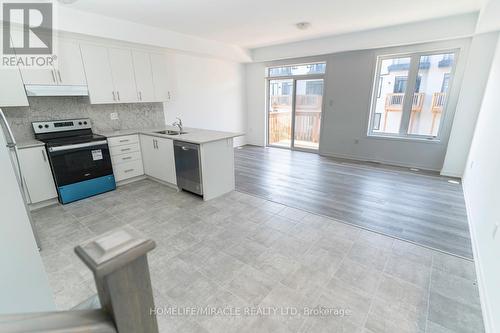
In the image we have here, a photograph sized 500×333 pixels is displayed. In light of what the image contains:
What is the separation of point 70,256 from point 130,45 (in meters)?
3.48

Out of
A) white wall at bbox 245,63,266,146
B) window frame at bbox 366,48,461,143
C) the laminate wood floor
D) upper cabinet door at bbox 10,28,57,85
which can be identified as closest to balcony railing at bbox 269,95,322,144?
white wall at bbox 245,63,266,146

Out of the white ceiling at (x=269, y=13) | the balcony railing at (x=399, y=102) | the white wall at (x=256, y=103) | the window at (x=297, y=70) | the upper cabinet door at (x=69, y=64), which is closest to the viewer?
the white ceiling at (x=269, y=13)

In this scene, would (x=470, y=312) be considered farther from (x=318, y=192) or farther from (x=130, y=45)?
(x=130, y=45)

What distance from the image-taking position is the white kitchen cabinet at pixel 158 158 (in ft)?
12.4

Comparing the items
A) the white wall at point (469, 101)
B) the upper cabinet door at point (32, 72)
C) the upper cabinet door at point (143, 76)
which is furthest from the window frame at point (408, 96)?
the upper cabinet door at point (32, 72)

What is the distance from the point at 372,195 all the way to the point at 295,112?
3506mm

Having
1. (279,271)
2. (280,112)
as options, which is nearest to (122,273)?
(279,271)

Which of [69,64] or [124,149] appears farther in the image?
[124,149]

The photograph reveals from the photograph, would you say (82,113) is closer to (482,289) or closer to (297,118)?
(297,118)

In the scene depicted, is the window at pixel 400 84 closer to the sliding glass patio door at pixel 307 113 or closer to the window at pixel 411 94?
the window at pixel 411 94

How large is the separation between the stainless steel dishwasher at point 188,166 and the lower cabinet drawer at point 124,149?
99 centimetres

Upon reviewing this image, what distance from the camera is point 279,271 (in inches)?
81.8

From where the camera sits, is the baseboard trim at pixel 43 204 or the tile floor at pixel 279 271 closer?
the tile floor at pixel 279 271

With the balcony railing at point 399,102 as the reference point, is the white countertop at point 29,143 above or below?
below
